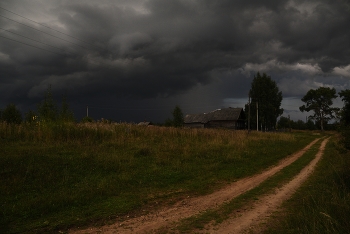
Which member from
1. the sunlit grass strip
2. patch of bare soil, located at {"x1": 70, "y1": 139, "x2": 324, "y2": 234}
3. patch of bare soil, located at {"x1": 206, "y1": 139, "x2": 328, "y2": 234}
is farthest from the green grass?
the sunlit grass strip

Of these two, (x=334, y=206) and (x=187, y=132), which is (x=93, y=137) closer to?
(x=187, y=132)

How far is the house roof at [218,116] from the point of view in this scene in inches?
2259

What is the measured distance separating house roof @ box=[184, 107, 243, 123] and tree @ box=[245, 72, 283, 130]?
4076 millimetres

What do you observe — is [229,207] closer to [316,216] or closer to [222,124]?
[316,216]

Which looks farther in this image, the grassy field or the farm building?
the farm building

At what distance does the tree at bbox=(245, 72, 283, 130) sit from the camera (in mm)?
57656

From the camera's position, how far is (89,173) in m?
10.1

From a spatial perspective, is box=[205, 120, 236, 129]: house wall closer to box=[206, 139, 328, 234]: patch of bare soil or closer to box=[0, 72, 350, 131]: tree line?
box=[0, 72, 350, 131]: tree line

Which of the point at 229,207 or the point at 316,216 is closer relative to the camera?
the point at 316,216

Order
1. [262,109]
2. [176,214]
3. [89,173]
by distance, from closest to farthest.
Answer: [176,214]
[89,173]
[262,109]

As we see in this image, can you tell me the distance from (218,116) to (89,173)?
2032 inches

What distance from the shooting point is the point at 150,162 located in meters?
12.6

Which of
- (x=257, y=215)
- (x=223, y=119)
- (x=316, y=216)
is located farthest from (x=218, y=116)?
(x=316, y=216)

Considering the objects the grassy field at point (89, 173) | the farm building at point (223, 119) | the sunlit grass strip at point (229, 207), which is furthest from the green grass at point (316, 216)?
the farm building at point (223, 119)
